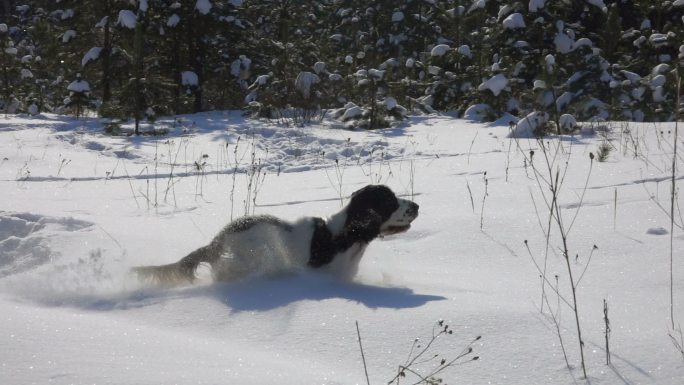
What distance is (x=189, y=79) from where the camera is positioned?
15703 millimetres

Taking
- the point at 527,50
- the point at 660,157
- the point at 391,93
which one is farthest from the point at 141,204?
the point at 527,50

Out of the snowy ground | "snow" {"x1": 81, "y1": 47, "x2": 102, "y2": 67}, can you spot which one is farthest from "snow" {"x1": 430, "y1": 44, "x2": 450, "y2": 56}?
"snow" {"x1": 81, "y1": 47, "x2": 102, "y2": 67}

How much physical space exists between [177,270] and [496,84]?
384 inches

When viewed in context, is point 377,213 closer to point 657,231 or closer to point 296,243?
point 296,243

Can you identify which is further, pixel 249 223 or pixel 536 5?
pixel 536 5

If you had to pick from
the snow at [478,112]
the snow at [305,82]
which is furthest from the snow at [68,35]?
the snow at [478,112]

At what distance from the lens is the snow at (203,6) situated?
14828 mm

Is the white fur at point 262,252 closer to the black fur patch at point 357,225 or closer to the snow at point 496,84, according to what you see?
the black fur patch at point 357,225

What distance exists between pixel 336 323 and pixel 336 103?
12.8 metres

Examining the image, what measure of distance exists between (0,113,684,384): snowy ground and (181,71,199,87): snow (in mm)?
6887

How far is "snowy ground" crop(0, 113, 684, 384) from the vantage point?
2656 mm

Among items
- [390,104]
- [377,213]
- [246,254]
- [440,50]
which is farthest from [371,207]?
[440,50]

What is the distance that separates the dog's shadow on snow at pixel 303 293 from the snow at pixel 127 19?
37.2 ft

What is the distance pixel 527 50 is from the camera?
14.2m
